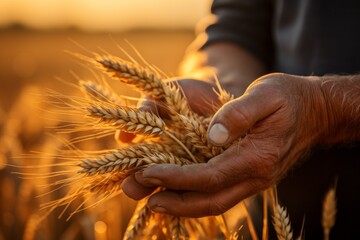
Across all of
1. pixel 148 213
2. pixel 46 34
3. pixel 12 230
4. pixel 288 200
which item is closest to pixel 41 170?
pixel 12 230

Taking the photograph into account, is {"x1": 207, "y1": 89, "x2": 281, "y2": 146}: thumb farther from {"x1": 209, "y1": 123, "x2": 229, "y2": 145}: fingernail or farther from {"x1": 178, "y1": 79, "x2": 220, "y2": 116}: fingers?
{"x1": 178, "y1": 79, "x2": 220, "y2": 116}: fingers

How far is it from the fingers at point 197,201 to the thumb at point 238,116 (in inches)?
7.3

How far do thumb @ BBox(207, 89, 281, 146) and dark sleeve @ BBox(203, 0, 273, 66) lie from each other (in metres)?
1.36

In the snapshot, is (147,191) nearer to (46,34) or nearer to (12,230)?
(12,230)

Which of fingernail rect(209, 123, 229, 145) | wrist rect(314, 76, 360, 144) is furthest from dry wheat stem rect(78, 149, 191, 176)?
wrist rect(314, 76, 360, 144)

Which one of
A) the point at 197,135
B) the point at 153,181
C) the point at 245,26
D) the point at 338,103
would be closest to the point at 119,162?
the point at 153,181

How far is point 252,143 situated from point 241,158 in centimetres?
7

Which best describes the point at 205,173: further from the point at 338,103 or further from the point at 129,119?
the point at 338,103

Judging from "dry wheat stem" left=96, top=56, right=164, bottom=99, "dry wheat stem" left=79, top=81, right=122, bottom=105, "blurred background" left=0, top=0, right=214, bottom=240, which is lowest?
"blurred background" left=0, top=0, right=214, bottom=240

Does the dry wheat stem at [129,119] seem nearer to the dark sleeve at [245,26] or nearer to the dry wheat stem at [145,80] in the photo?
the dry wheat stem at [145,80]

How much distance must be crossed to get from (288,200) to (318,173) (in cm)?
20

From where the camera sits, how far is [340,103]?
6.80ft

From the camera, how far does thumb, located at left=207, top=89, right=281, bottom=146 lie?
1.69 m

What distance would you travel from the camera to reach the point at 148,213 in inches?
72.4
